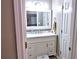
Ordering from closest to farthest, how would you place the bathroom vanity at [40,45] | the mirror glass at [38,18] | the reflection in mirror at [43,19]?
the bathroom vanity at [40,45] → the mirror glass at [38,18] → the reflection in mirror at [43,19]

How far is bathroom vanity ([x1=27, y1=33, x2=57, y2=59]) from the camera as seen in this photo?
14.3 feet

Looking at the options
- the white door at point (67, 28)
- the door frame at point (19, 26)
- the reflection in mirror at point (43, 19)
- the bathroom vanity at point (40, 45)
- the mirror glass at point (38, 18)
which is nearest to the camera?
the door frame at point (19, 26)

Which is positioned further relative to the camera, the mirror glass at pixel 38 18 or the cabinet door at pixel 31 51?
the mirror glass at pixel 38 18

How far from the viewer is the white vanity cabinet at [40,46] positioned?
4.38 m

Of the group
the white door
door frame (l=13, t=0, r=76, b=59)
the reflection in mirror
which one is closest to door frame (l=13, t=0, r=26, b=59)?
door frame (l=13, t=0, r=76, b=59)

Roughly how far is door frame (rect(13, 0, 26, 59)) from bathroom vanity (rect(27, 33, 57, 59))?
229cm

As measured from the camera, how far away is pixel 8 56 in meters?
1.95

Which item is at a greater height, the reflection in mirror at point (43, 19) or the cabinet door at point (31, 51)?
the reflection in mirror at point (43, 19)

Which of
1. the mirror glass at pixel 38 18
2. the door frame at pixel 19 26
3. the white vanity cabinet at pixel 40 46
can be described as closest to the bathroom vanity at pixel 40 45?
the white vanity cabinet at pixel 40 46

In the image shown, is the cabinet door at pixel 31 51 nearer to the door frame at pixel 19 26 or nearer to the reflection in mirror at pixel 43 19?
the reflection in mirror at pixel 43 19

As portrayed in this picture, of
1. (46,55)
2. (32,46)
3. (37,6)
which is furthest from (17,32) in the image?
(37,6)

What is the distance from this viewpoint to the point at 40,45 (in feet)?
15.1

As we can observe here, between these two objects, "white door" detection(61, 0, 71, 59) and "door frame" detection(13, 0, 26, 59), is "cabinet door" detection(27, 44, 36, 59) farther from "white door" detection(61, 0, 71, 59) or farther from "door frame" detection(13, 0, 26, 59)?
"door frame" detection(13, 0, 26, 59)

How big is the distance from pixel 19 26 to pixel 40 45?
272 cm
